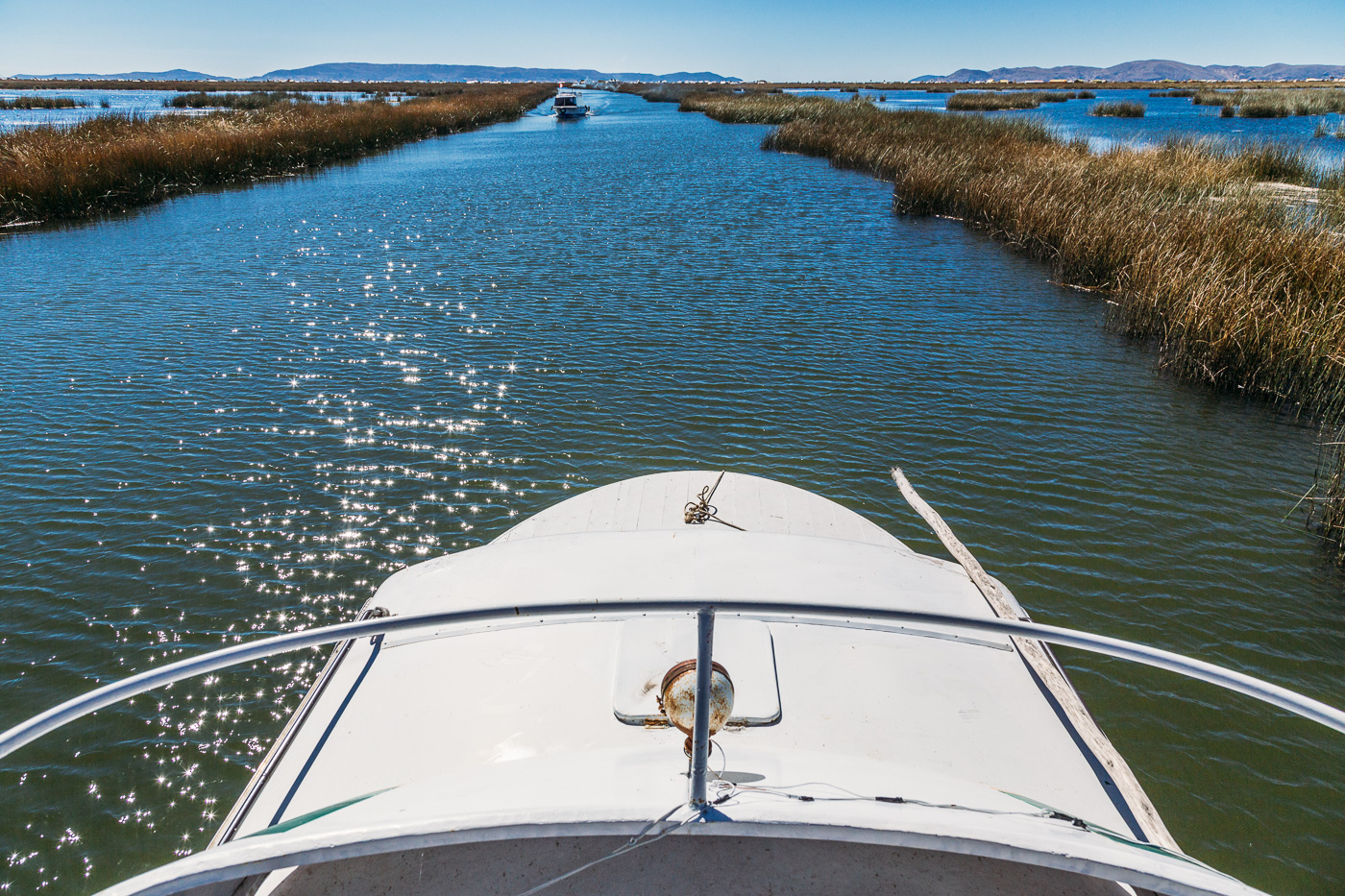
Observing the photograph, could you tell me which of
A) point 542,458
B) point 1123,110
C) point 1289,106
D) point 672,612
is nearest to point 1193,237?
point 542,458

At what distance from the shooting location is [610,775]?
8.50 feet

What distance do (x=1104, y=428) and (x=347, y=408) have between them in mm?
10500

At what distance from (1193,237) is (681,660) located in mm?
14191

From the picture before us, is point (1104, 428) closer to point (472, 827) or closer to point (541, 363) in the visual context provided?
point (541, 363)

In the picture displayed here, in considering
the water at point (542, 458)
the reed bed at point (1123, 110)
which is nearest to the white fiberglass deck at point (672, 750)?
the water at point (542, 458)

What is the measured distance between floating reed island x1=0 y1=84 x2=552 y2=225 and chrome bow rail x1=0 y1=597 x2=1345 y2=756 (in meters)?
25.1

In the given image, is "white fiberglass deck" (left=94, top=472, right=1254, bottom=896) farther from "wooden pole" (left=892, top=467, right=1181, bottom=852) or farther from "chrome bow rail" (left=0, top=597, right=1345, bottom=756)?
"chrome bow rail" (left=0, top=597, right=1345, bottom=756)

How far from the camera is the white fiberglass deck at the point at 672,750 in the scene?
2119mm

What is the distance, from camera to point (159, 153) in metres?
25.0

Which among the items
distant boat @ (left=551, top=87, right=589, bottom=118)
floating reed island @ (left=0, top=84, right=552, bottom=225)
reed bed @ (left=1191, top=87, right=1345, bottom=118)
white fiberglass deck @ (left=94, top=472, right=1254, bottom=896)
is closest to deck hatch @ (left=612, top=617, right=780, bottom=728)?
white fiberglass deck @ (left=94, top=472, right=1254, bottom=896)

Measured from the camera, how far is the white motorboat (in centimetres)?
211

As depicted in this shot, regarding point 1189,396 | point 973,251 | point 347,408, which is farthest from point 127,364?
point 973,251

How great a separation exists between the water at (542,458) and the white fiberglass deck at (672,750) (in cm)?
201

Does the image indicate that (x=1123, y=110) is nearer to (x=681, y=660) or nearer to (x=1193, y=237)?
(x=1193, y=237)
